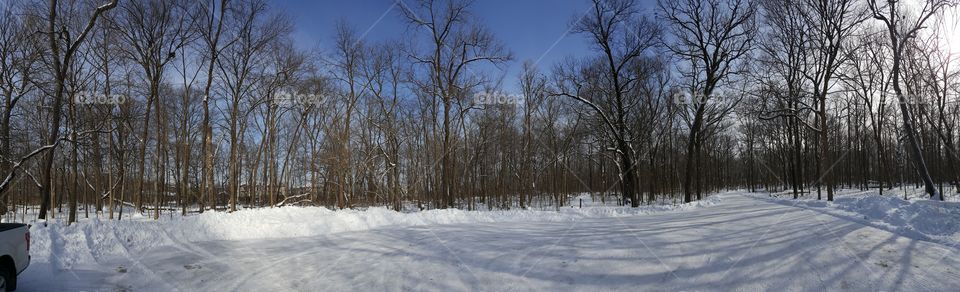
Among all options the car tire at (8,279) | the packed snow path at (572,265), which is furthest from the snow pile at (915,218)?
the car tire at (8,279)

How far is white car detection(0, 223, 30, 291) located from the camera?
5.29m

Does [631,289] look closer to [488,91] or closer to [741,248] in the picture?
[741,248]

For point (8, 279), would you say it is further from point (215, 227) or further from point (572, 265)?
point (572, 265)

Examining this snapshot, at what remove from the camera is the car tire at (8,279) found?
5.27m

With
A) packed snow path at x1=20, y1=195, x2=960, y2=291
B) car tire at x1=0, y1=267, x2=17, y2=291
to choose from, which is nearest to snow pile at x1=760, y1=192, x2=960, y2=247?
packed snow path at x1=20, y1=195, x2=960, y2=291

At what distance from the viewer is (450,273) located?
6.60m

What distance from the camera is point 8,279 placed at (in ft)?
17.6

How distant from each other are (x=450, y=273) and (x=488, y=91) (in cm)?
2319

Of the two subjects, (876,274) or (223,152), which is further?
(223,152)

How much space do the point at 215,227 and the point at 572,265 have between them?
391 inches

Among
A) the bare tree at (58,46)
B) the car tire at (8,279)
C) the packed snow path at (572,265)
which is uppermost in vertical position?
the bare tree at (58,46)

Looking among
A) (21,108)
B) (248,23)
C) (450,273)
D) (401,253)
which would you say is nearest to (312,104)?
(248,23)

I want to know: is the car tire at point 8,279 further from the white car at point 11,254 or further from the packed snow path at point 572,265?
the packed snow path at point 572,265

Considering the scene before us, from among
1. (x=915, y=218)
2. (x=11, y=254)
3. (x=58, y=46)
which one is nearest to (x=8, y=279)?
(x=11, y=254)
